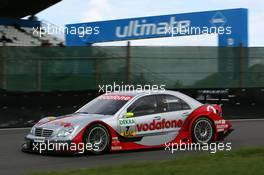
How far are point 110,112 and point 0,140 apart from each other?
3577 millimetres

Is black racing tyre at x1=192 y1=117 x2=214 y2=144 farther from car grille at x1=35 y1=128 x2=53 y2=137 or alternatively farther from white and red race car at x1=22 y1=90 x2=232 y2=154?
car grille at x1=35 y1=128 x2=53 y2=137

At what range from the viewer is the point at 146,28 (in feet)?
92.1

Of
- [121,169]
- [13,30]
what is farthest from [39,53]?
[13,30]

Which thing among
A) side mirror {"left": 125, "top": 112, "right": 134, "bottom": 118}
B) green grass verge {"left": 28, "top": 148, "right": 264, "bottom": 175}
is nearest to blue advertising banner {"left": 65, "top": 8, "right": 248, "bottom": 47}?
side mirror {"left": 125, "top": 112, "right": 134, "bottom": 118}

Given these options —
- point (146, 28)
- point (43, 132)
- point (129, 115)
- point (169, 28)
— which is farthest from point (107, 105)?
point (146, 28)

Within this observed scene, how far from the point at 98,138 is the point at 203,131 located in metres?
2.63

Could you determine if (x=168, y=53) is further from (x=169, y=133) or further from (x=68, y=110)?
(x=169, y=133)

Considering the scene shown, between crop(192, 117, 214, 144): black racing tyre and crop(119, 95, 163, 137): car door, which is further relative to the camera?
crop(192, 117, 214, 144): black racing tyre

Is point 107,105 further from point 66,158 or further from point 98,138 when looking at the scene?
point 66,158

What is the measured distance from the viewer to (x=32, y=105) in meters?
18.6

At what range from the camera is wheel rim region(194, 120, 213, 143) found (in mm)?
13445

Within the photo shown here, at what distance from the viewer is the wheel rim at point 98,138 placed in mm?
12024

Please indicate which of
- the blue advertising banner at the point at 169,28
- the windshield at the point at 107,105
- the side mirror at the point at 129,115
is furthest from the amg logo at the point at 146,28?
the side mirror at the point at 129,115

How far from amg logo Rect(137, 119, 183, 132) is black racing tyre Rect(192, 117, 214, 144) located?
15.2 inches
